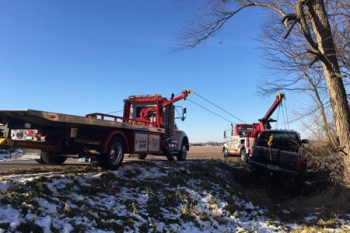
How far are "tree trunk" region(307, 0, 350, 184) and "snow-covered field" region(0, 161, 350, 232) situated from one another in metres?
3.20

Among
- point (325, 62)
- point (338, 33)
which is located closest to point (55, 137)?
point (325, 62)

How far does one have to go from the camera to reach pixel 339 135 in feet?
41.8

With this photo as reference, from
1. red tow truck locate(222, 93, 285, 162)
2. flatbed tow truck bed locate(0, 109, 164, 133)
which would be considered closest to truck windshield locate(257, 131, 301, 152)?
red tow truck locate(222, 93, 285, 162)

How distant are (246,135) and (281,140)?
797 centimetres

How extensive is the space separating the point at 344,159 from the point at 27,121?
961 cm

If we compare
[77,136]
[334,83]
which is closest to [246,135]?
[334,83]

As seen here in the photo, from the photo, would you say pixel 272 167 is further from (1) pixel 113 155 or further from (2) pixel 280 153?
(1) pixel 113 155

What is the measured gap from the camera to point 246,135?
22562mm

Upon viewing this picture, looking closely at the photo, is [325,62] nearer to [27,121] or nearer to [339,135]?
[339,135]

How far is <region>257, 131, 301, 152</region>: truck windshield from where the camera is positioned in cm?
1428

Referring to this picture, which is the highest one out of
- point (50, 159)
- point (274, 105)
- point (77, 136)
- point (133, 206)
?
point (274, 105)

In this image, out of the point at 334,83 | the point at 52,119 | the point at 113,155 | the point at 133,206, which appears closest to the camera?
the point at 133,206

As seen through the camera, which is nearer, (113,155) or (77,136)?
(77,136)

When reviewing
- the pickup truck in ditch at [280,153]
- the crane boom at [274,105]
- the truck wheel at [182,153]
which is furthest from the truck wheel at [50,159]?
the crane boom at [274,105]
